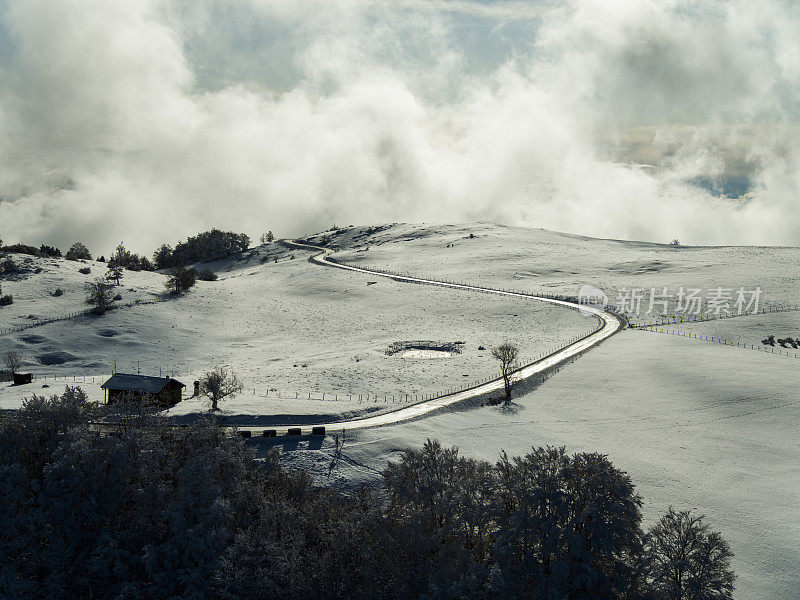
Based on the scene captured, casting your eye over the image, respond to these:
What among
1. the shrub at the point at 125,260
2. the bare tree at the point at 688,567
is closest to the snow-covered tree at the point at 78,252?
the shrub at the point at 125,260

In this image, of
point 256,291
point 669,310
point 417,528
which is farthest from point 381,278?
point 417,528

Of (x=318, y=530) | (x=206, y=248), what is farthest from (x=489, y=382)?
(x=206, y=248)

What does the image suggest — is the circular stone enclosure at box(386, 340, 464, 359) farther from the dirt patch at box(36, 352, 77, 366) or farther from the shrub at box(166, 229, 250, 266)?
the shrub at box(166, 229, 250, 266)

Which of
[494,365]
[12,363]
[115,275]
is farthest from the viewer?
[115,275]

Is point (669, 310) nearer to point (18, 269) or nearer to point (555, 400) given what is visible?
point (555, 400)

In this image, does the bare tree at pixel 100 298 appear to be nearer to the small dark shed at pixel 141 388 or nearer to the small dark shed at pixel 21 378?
the small dark shed at pixel 21 378

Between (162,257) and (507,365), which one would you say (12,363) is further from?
(162,257)
